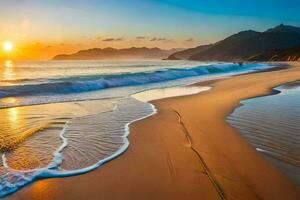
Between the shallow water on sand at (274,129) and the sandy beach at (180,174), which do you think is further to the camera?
the shallow water on sand at (274,129)

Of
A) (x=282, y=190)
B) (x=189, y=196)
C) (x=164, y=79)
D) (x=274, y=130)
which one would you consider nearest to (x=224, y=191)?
(x=189, y=196)

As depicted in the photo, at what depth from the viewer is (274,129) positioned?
25.2ft

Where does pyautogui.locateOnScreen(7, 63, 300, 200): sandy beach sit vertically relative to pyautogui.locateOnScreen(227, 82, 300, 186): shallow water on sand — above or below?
above

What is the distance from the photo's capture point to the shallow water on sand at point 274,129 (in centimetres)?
559

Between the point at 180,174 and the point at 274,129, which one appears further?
the point at 274,129

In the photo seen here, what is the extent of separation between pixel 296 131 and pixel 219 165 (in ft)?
10.3

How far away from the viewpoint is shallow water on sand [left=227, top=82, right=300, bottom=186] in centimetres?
559

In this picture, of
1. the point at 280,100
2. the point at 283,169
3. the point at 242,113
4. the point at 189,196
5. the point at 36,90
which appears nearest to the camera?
the point at 189,196

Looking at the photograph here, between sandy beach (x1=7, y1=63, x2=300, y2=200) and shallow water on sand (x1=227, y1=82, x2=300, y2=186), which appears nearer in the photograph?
sandy beach (x1=7, y1=63, x2=300, y2=200)

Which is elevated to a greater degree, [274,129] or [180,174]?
[180,174]

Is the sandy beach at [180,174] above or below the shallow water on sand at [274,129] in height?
above

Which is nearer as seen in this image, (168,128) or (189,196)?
(189,196)

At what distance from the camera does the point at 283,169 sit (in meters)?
5.15

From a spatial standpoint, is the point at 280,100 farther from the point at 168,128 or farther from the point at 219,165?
the point at 219,165
